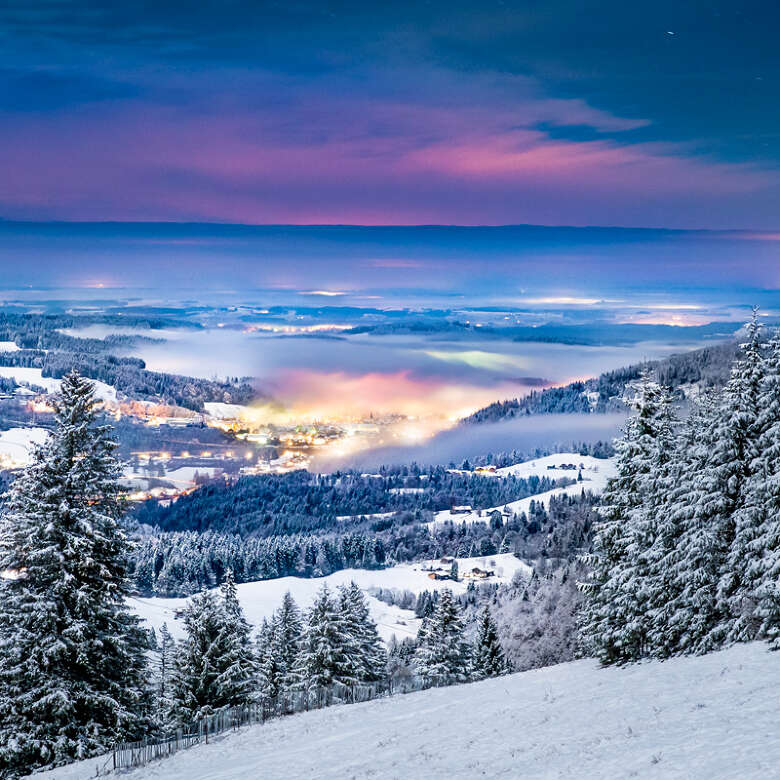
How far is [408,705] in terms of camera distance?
30641 millimetres

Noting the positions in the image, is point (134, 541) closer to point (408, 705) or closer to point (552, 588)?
point (408, 705)

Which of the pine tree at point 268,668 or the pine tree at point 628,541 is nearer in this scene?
the pine tree at point 628,541

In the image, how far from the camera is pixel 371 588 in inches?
6142

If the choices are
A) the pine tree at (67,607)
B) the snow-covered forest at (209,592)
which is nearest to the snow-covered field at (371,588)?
the snow-covered forest at (209,592)

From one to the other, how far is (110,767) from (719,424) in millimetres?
26876

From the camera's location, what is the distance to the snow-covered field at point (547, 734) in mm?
16469

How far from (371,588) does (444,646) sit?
353ft

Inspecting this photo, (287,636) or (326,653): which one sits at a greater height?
(326,653)

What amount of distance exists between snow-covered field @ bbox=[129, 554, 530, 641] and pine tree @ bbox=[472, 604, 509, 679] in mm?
57659

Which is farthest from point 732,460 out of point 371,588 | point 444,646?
point 371,588

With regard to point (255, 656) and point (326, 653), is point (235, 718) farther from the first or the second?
point (255, 656)

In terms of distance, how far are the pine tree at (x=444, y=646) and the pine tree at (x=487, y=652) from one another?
5.67 meters

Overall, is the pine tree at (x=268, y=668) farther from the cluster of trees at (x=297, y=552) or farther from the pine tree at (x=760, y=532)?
the cluster of trees at (x=297, y=552)

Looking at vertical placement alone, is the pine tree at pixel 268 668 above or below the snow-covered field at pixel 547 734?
below
